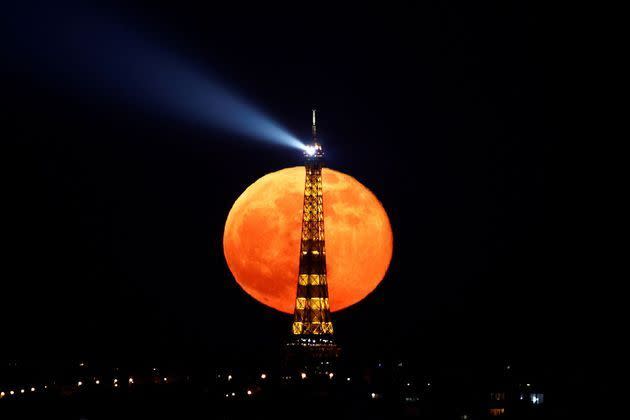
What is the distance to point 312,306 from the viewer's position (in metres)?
104

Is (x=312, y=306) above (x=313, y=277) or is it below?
below

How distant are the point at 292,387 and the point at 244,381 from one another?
9.55m

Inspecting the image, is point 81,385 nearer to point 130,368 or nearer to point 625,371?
point 130,368

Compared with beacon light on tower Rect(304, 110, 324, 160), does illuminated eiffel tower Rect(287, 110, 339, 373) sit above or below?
below

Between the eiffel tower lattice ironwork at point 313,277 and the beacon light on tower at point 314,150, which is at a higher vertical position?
the beacon light on tower at point 314,150

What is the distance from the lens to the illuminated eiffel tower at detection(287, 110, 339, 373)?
103 meters

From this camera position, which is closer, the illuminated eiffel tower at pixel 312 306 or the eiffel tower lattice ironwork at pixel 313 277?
the illuminated eiffel tower at pixel 312 306

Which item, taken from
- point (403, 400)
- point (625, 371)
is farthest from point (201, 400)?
point (625, 371)

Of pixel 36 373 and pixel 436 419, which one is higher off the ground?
pixel 36 373

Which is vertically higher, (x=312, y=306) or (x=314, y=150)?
(x=314, y=150)

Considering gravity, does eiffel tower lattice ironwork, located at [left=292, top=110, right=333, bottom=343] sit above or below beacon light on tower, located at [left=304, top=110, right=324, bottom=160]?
below

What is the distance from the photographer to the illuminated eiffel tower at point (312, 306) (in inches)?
4055

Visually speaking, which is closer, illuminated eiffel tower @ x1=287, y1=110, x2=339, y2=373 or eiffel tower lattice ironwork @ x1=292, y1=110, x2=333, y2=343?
illuminated eiffel tower @ x1=287, y1=110, x2=339, y2=373

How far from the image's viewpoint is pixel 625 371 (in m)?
91.4
